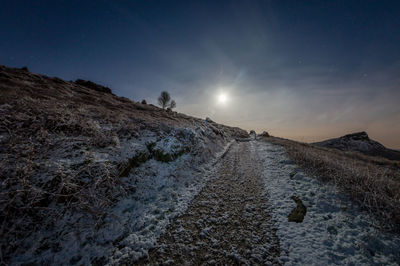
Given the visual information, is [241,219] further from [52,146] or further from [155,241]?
[52,146]

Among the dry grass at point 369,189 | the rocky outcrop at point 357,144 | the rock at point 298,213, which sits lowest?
the rock at point 298,213

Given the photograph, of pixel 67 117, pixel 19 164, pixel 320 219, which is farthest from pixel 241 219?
pixel 67 117

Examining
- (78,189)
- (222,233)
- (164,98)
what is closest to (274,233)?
(222,233)

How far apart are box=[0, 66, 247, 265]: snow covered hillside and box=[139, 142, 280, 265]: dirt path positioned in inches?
22.1

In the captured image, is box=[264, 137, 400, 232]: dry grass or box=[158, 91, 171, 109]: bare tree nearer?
box=[264, 137, 400, 232]: dry grass

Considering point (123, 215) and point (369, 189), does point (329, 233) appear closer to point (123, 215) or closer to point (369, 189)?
point (369, 189)

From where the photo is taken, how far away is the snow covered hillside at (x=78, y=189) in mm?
3703

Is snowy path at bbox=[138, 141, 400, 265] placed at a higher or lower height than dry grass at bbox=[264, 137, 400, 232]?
lower

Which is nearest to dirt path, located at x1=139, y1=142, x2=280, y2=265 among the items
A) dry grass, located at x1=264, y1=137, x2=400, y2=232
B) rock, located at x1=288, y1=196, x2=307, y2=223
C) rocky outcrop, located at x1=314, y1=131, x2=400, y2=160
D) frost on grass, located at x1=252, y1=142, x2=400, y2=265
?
frost on grass, located at x1=252, y1=142, x2=400, y2=265

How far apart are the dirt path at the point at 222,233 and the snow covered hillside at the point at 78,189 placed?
56cm

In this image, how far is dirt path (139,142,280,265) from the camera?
12.4ft

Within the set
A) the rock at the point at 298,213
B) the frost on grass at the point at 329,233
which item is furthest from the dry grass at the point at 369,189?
the rock at the point at 298,213

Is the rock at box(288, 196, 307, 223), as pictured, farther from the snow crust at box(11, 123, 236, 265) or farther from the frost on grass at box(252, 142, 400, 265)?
the snow crust at box(11, 123, 236, 265)

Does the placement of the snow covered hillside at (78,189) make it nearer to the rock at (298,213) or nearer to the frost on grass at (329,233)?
the frost on grass at (329,233)
